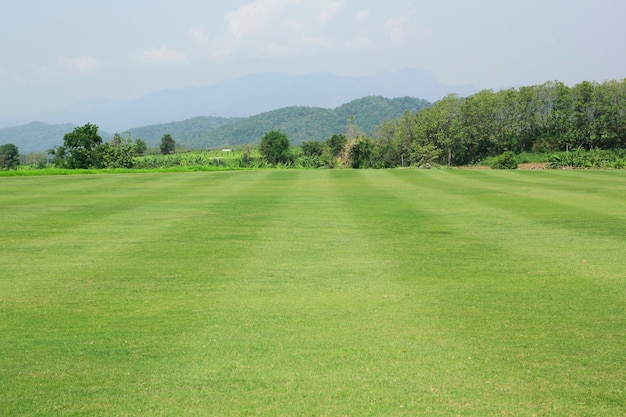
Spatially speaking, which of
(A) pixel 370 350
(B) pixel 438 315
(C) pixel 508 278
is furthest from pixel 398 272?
(A) pixel 370 350

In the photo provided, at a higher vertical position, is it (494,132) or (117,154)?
(494,132)

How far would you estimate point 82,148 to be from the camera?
52219 millimetres

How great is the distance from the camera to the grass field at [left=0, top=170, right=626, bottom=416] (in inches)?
189

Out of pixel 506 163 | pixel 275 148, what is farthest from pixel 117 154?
pixel 506 163

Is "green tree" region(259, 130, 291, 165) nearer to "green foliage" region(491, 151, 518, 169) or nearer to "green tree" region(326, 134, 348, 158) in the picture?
"green tree" region(326, 134, 348, 158)

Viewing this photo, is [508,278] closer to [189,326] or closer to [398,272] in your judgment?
[398,272]

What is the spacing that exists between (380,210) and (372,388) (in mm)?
11936

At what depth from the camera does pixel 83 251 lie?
10.9m

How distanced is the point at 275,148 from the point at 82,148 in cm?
3601

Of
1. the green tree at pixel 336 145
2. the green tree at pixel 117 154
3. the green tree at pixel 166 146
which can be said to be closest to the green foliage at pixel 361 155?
the green tree at pixel 336 145

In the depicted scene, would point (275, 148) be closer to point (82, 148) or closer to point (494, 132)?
point (494, 132)

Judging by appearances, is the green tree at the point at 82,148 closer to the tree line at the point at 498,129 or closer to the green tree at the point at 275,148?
the tree line at the point at 498,129

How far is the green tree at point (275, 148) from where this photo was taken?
82.5m

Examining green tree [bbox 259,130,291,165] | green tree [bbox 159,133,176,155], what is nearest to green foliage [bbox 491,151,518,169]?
green tree [bbox 259,130,291,165]
